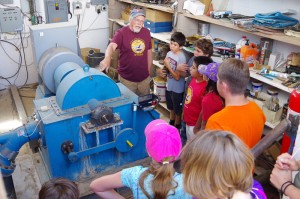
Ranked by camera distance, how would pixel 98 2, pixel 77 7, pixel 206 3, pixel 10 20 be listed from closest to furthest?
pixel 206 3 < pixel 10 20 < pixel 77 7 < pixel 98 2

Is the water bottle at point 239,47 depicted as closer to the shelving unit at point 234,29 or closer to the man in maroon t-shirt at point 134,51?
the shelving unit at point 234,29

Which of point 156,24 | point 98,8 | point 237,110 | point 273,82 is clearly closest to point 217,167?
point 237,110

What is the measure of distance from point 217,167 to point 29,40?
4.49m

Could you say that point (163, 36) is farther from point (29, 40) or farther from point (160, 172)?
point (160, 172)

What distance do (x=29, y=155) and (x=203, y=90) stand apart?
1.64m

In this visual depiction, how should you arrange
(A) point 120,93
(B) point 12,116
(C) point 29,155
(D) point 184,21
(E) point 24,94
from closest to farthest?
(A) point 120,93 < (C) point 29,155 < (D) point 184,21 < (B) point 12,116 < (E) point 24,94

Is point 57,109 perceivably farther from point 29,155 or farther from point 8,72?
point 8,72

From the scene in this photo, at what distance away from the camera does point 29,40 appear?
15.6 feet

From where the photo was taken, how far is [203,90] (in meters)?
2.53

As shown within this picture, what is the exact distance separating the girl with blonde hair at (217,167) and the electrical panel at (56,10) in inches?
163

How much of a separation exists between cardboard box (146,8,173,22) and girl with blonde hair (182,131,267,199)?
10.9 feet

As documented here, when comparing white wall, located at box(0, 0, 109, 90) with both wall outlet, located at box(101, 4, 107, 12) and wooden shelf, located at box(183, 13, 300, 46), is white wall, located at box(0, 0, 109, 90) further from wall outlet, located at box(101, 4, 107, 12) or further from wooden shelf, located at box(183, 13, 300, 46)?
wooden shelf, located at box(183, 13, 300, 46)

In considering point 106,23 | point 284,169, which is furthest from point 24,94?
point 284,169

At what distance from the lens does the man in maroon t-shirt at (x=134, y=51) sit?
10.5 feet
